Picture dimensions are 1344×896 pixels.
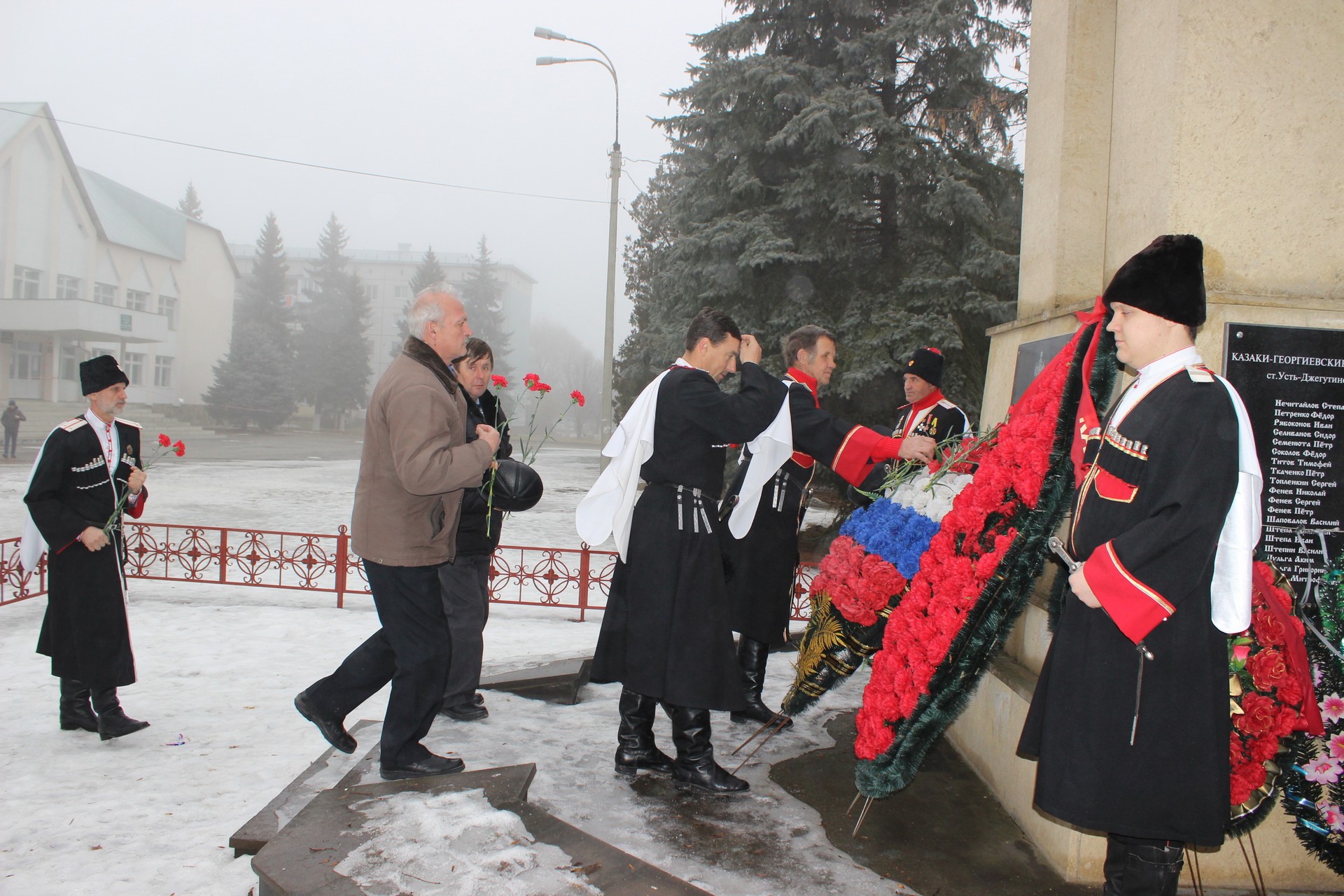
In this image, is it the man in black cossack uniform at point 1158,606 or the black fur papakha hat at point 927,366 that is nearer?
the man in black cossack uniform at point 1158,606

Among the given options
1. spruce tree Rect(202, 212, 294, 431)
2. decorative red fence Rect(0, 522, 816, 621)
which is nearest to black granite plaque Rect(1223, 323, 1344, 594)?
decorative red fence Rect(0, 522, 816, 621)

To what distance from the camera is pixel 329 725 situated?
393 centimetres

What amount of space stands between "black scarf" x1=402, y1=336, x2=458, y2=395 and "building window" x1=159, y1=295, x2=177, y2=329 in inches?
1931

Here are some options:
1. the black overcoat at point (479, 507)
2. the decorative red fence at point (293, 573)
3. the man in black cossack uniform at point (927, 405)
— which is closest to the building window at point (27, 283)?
the decorative red fence at point (293, 573)

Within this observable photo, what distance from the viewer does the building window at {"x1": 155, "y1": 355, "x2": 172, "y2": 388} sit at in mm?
46219

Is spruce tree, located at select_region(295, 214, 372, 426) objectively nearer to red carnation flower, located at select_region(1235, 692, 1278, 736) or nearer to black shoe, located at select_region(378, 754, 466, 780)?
black shoe, located at select_region(378, 754, 466, 780)

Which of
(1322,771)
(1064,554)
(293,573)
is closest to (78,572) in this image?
(1064,554)

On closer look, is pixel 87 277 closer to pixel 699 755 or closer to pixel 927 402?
pixel 927 402

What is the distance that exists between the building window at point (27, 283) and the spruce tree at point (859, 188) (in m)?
35.1

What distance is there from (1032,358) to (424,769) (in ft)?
10.7

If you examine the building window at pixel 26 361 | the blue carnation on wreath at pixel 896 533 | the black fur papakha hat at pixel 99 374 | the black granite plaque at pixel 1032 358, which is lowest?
the blue carnation on wreath at pixel 896 533

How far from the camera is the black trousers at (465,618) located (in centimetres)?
476

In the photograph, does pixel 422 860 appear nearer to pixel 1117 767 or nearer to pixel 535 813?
pixel 535 813

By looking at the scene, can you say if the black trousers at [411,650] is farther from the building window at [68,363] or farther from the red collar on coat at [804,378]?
the building window at [68,363]
